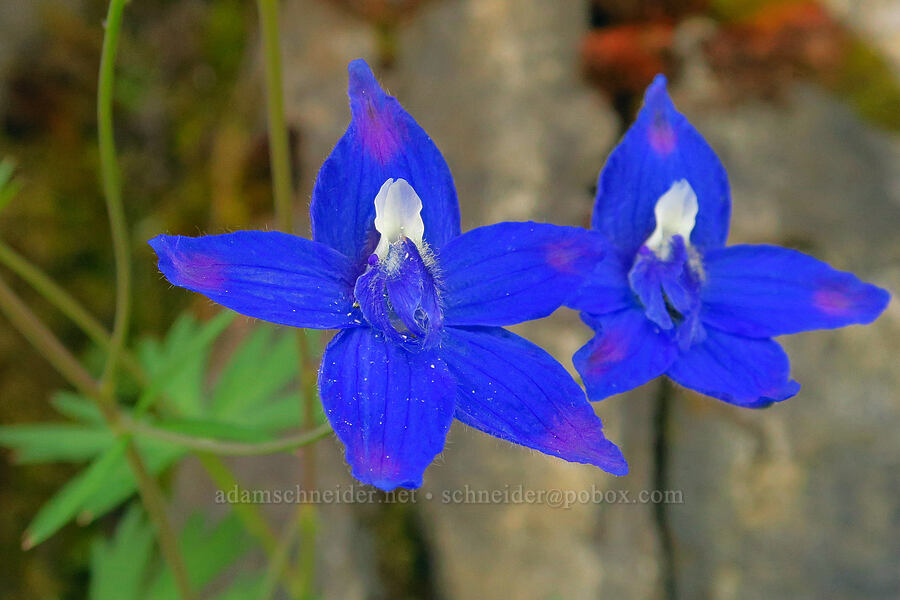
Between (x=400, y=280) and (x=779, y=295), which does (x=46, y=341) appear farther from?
(x=779, y=295)

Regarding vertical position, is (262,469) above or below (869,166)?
below

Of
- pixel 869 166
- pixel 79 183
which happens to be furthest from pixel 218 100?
pixel 869 166

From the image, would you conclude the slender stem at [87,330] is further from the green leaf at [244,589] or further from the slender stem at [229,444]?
the green leaf at [244,589]

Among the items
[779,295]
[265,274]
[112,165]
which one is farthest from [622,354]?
[112,165]

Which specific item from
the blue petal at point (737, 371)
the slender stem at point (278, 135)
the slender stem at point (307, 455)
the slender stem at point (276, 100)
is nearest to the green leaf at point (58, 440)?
the slender stem at point (307, 455)

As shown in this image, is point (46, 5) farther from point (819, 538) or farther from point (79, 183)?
point (819, 538)

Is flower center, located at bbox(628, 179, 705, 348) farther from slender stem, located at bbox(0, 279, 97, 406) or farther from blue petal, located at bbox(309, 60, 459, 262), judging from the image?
slender stem, located at bbox(0, 279, 97, 406)
